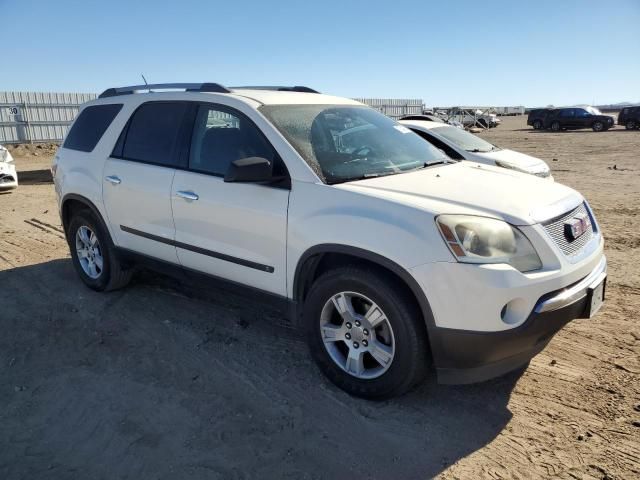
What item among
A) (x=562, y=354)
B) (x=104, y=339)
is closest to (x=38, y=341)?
(x=104, y=339)

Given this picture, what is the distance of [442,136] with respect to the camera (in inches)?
326

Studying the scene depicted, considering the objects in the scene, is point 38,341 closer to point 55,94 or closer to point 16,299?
point 16,299

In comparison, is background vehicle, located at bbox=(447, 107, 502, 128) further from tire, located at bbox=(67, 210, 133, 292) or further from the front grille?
the front grille

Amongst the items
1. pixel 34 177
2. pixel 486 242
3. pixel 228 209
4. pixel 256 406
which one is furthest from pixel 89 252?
pixel 34 177

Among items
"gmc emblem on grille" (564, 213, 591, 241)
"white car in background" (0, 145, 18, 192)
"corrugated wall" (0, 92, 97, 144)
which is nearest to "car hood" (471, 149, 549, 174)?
"gmc emblem on grille" (564, 213, 591, 241)

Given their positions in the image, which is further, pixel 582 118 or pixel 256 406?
pixel 582 118

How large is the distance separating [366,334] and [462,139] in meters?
6.21

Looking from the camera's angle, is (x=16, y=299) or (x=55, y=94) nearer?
(x=16, y=299)

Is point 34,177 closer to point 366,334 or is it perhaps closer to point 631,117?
point 366,334

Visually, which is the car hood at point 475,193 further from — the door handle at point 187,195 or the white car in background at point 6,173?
the white car in background at point 6,173

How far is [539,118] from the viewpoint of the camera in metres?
36.5

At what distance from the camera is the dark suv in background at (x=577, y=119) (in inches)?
1286

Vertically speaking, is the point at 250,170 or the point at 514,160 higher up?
the point at 250,170

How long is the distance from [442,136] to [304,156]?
535 centimetres
